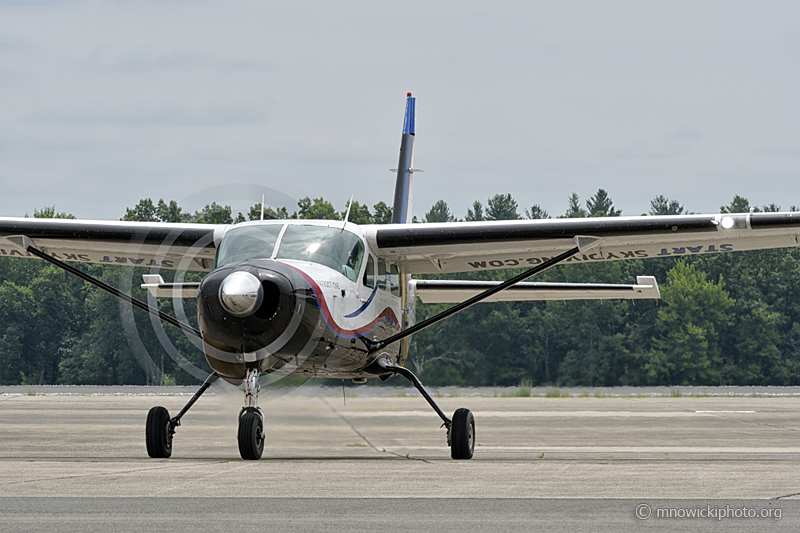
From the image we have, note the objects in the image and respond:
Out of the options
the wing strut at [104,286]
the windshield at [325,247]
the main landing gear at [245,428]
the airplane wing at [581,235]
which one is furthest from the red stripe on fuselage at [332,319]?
the wing strut at [104,286]

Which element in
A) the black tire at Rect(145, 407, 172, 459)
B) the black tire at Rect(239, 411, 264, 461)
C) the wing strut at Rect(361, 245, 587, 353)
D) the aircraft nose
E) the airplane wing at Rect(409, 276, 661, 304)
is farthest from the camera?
the airplane wing at Rect(409, 276, 661, 304)

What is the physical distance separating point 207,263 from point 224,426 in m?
4.42

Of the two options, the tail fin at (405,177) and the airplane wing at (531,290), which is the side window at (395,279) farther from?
the tail fin at (405,177)

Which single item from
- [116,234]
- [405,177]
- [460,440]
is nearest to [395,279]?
[460,440]

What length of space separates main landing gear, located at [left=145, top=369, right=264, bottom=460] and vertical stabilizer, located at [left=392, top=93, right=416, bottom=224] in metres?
7.60

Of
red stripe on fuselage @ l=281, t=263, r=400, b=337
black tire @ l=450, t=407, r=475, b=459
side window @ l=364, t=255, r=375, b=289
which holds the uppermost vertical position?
side window @ l=364, t=255, r=375, b=289

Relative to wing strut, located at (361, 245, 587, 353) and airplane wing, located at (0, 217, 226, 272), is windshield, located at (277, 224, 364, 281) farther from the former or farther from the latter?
airplane wing, located at (0, 217, 226, 272)

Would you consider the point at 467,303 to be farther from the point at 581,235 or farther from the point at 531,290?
the point at 531,290

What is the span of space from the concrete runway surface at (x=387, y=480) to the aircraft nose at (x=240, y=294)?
5.51ft

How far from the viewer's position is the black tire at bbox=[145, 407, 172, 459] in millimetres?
12133

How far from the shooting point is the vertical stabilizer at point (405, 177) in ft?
65.4

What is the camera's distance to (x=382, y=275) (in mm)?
15055

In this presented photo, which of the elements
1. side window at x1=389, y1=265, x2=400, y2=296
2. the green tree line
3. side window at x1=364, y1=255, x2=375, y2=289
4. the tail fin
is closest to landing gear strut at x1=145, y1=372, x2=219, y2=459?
side window at x1=364, y1=255, x2=375, y2=289

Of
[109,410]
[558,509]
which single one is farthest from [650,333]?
[558,509]
